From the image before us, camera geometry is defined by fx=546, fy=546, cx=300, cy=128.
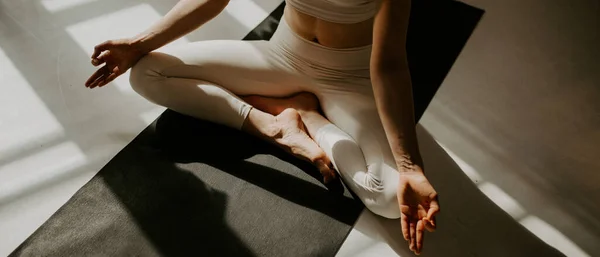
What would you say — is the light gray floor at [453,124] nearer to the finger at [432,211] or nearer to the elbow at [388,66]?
the finger at [432,211]

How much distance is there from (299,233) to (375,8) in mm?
555

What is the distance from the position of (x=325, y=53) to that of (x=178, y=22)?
1.23 feet

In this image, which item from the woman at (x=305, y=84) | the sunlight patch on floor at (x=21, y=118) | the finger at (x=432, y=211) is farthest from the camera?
the sunlight patch on floor at (x=21, y=118)

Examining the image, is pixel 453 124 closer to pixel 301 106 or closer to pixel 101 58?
pixel 301 106

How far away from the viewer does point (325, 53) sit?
1358 mm

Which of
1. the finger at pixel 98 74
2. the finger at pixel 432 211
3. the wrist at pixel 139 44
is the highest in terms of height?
the finger at pixel 432 211

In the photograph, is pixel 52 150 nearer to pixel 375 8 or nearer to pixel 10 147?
pixel 10 147

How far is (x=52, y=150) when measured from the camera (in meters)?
1.43

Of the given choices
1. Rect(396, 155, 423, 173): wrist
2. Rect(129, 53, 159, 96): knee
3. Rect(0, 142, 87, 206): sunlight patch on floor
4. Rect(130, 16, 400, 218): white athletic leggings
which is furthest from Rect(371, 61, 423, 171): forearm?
Rect(0, 142, 87, 206): sunlight patch on floor

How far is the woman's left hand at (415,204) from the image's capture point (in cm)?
114

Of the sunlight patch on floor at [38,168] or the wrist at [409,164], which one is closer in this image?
the wrist at [409,164]

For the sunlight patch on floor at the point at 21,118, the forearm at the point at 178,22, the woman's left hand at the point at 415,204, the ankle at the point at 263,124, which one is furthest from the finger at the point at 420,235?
the sunlight patch on floor at the point at 21,118

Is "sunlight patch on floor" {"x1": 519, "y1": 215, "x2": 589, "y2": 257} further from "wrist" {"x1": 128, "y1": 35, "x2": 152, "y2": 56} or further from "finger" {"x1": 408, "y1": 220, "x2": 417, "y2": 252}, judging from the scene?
"wrist" {"x1": 128, "y1": 35, "x2": 152, "y2": 56}

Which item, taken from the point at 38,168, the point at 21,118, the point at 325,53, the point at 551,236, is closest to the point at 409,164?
→ the point at 325,53
